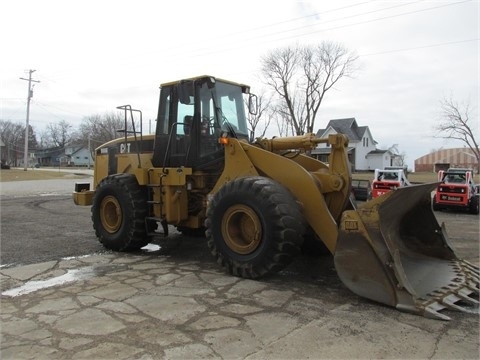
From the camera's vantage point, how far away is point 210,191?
7.13 meters

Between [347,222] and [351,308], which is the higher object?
[347,222]

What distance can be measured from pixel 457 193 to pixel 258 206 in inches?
612

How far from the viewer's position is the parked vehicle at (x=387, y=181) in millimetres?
20109

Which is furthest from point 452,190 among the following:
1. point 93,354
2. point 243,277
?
point 93,354

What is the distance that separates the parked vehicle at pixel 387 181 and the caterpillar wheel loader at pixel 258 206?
45.2 ft

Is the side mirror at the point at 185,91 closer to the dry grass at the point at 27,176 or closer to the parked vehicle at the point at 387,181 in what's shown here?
the parked vehicle at the point at 387,181

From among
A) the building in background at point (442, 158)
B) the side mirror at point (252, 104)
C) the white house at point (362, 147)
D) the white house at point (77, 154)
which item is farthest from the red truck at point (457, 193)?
the white house at point (77, 154)

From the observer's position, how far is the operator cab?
22.7 ft

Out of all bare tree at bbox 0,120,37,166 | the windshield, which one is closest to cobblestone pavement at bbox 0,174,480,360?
the windshield

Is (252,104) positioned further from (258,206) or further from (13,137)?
(13,137)

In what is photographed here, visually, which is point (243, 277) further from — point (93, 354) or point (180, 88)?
point (180, 88)

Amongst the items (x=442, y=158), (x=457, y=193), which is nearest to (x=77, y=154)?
(x=442, y=158)

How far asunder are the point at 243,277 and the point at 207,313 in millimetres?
1237

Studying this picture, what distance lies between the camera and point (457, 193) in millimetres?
18344
